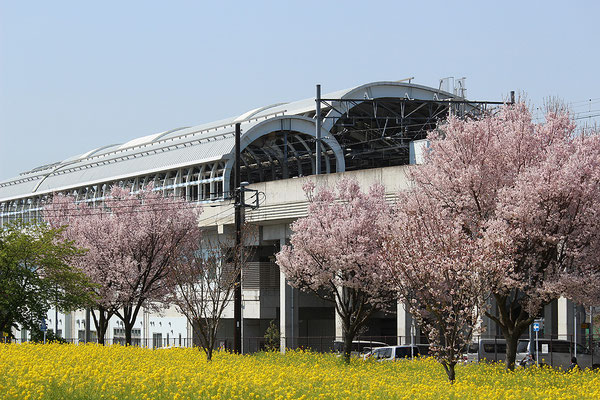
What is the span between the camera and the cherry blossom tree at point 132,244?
4241 cm

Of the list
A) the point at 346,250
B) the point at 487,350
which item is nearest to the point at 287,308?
the point at 487,350

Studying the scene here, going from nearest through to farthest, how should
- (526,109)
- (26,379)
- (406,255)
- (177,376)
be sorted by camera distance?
(26,379) → (177,376) → (406,255) → (526,109)

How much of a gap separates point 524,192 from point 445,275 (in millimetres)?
4969

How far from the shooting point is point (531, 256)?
90.4 feet

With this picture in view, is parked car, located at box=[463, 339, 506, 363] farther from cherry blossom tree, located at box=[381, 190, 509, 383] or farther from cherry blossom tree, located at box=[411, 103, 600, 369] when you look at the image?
cherry blossom tree, located at box=[381, 190, 509, 383]

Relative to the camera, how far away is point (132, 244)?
142 ft

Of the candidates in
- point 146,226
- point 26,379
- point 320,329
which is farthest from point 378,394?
point 320,329

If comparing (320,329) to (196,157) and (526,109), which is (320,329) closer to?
(196,157)

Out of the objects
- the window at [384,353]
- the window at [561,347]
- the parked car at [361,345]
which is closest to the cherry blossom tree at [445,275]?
the window at [561,347]

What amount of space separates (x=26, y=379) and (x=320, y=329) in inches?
1632

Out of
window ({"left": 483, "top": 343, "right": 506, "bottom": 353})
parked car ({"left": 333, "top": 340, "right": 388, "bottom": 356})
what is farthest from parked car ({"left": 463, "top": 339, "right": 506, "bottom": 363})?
parked car ({"left": 333, "top": 340, "right": 388, "bottom": 356})

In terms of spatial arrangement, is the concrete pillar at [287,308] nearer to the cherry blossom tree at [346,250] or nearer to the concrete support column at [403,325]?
the concrete support column at [403,325]

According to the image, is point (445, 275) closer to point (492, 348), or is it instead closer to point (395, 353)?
point (395, 353)

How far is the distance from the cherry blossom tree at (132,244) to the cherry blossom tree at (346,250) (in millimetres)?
7716
